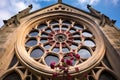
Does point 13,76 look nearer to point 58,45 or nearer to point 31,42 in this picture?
point 31,42

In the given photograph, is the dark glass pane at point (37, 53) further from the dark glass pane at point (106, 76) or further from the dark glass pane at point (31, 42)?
the dark glass pane at point (106, 76)

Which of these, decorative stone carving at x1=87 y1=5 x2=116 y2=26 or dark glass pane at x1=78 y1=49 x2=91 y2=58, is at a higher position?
decorative stone carving at x1=87 y1=5 x2=116 y2=26

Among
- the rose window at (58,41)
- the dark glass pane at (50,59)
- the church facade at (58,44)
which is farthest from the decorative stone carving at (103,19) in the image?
the dark glass pane at (50,59)

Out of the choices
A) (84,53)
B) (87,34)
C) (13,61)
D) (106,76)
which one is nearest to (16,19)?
(13,61)

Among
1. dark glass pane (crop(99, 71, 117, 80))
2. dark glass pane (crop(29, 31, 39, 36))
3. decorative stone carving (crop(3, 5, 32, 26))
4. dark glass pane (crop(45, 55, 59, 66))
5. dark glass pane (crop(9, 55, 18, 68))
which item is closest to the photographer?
dark glass pane (crop(99, 71, 117, 80))

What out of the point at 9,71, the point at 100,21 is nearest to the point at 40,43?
the point at 9,71

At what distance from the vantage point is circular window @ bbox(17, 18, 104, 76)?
30.9ft

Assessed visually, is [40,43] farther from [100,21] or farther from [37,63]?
[100,21]

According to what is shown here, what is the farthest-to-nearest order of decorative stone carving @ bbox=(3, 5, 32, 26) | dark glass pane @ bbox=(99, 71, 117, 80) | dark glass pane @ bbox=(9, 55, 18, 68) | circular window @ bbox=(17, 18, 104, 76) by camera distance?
decorative stone carving @ bbox=(3, 5, 32, 26)
dark glass pane @ bbox=(9, 55, 18, 68)
circular window @ bbox=(17, 18, 104, 76)
dark glass pane @ bbox=(99, 71, 117, 80)

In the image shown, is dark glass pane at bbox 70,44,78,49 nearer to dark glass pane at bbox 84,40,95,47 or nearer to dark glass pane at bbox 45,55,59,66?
dark glass pane at bbox 84,40,95,47

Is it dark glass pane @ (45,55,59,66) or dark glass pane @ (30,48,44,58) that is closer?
dark glass pane @ (45,55,59,66)

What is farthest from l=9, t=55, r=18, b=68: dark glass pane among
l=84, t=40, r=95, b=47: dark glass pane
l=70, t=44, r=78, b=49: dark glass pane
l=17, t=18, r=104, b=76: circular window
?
Answer: l=84, t=40, r=95, b=47: dark glass pane

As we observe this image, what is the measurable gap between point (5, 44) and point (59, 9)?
491 cm

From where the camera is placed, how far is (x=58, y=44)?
11242 mm
